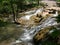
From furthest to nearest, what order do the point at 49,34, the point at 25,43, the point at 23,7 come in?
1. the point at 23,7
2. the point at 25,43
3. the point at 49,34

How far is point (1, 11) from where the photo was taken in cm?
2734

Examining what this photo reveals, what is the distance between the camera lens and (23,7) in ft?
98.6

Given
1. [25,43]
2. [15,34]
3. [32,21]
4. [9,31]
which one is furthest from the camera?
[32,21]

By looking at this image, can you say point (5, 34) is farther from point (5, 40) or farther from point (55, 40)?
point (55, 40)

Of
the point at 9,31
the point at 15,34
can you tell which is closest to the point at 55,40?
the point at 15,34

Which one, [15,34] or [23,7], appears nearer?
[15,34]

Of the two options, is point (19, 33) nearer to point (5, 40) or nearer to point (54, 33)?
point (5, 40)

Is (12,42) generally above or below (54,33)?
below

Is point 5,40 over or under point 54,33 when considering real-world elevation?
under

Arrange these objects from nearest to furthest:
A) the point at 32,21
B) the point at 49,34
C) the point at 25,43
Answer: the point at 49,34 < the point at 25,43 < the point at 32,21

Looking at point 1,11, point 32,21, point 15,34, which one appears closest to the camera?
point 15,34

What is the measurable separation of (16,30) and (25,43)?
175 inches

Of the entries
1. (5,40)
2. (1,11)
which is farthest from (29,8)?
(5,40)

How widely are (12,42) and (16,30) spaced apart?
402 centimetres
